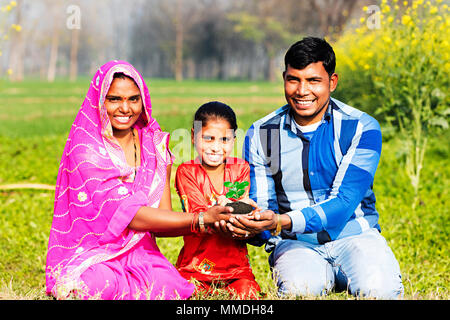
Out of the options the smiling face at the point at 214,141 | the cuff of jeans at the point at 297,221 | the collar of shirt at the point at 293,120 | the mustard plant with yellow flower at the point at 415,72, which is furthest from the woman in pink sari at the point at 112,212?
the mustard plant with yellow flower at the point at 415,72

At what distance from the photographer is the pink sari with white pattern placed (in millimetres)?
2797

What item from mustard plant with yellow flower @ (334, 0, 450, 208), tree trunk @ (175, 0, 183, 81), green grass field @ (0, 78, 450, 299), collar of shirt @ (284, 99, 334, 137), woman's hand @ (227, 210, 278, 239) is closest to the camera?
woman's hand @ (227, 210, 278, 239)

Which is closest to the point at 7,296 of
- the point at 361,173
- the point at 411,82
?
the point at 361,173

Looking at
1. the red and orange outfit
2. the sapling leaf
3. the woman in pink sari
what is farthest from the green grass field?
the sapling leaf

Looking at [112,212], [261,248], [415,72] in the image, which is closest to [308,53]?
[112,212]

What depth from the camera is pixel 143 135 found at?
3.13 meters

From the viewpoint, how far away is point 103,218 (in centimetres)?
285

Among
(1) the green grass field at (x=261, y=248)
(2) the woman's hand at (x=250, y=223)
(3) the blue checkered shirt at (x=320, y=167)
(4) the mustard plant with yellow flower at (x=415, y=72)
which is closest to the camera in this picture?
(2) the woman's hand at (x=250, y=223)

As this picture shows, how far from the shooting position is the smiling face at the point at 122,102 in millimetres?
2906

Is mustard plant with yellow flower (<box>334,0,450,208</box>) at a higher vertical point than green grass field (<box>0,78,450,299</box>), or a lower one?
higher

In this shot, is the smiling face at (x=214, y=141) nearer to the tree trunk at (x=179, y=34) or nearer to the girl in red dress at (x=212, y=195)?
the girl in red dress at (x=212, y=195)

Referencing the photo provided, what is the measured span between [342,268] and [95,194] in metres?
1.52

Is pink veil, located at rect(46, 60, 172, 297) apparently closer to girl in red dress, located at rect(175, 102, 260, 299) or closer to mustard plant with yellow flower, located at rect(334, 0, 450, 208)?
girl in red dress, located at rect(175, 102, 260, 299)

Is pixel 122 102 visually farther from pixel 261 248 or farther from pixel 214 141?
pixel 261 248
